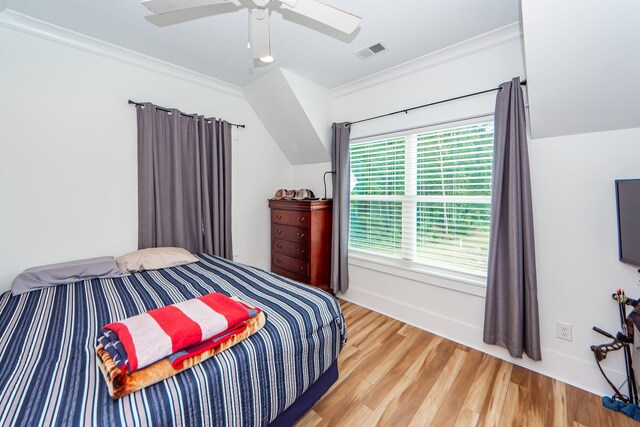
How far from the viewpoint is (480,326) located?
217cm

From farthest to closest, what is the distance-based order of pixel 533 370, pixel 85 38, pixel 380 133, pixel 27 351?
1. pixel 380 133
2. pixel 85 38
3. pixel 533 370
4. pixel 27 351

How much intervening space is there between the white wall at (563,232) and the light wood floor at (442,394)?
191mm

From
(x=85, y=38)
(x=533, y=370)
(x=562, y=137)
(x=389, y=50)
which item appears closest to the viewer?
(x=562, y=137)

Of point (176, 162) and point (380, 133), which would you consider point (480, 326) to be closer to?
point (380, 133)

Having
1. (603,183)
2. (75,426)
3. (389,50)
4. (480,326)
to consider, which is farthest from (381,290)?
(75,426)

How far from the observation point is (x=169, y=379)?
3.04 feet

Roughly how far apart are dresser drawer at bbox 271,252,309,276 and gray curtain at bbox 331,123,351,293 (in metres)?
0.34

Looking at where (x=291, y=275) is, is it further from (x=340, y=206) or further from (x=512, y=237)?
(x=512, y=237)

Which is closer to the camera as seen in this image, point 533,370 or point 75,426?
point 75,426

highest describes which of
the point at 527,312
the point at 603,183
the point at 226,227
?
the point at 603,183

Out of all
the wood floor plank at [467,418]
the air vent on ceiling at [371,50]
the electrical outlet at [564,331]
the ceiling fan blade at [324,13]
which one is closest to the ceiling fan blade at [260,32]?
the ceiling fan blade at [324,13]

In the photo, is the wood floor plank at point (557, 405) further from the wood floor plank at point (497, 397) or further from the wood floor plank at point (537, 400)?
the wood floor plank at point (497, 397)

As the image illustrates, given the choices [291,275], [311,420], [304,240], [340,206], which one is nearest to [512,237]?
[340,206]

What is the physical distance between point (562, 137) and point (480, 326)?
156 cm
